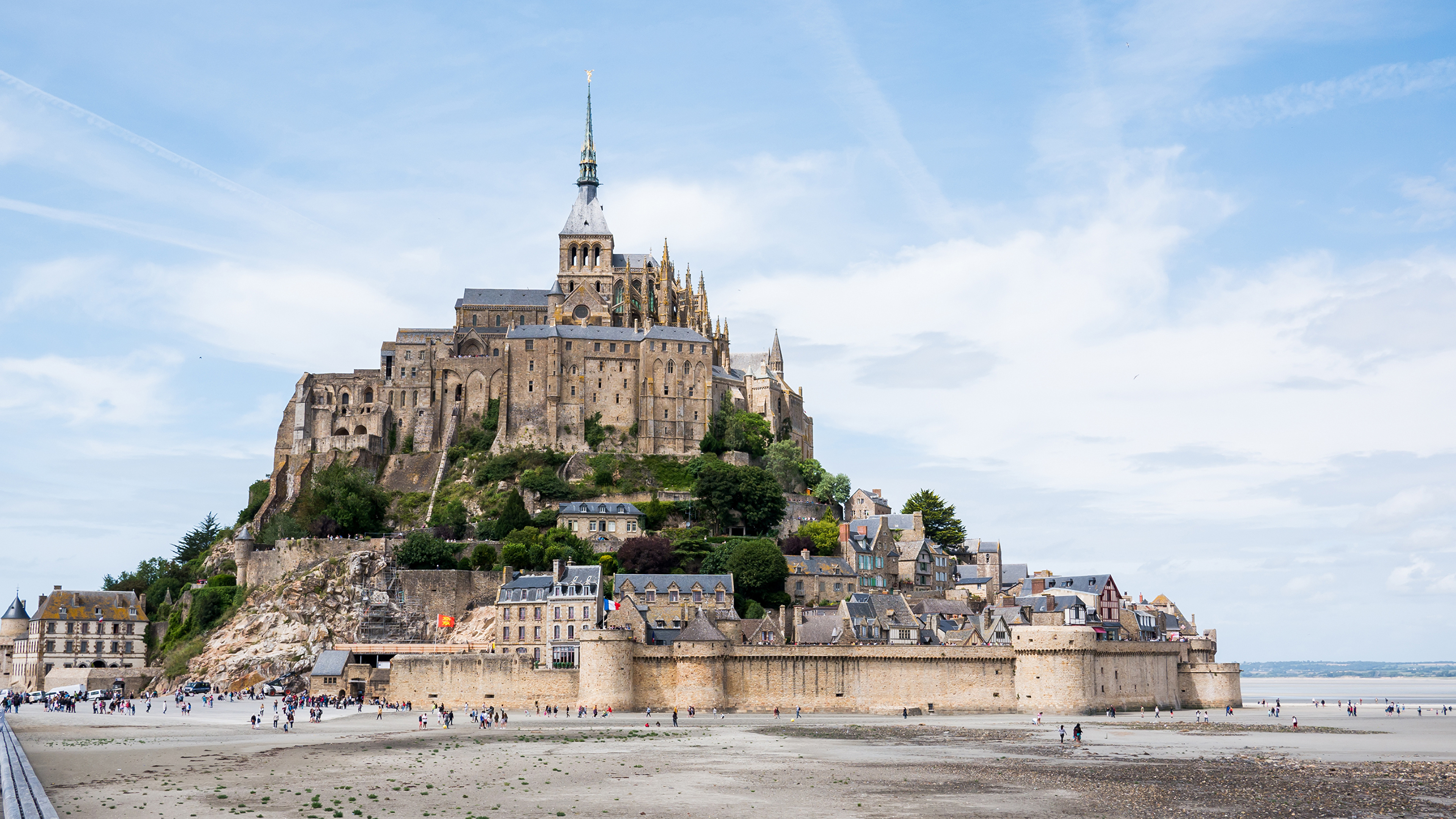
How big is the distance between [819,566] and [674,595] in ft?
39.4

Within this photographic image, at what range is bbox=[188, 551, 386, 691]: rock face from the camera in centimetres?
7594

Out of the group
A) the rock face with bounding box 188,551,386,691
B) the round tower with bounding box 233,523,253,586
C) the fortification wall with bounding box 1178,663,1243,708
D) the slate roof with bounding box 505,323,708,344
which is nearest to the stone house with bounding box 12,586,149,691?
the round tower with bounding box 233,523,253,586

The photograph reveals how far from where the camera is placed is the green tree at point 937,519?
328ft

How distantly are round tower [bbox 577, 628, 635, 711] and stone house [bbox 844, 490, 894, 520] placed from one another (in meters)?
35.3

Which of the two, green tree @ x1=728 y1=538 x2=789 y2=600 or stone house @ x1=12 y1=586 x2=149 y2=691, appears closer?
green tree @ x1=728 y1=538 x2=789 y2=600

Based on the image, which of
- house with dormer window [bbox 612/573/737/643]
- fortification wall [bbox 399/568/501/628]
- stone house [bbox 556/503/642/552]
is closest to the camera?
house with dormer window [bbox 612/573/737/643]

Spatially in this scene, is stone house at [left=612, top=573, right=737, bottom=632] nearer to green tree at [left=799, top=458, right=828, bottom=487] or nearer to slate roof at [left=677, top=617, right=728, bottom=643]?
slate roof at [left=677, top=617, right=728, bottom=643]

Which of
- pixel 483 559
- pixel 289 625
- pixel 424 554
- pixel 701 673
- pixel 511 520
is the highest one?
pixel 511 520

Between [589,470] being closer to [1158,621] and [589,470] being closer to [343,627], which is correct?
[343,627]

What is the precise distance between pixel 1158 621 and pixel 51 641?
6896cm

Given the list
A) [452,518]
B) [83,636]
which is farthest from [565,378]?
[83,636]

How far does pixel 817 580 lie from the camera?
8362cm

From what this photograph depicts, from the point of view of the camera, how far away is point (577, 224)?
11650cm

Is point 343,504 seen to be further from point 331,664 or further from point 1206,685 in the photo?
point 1206,685
